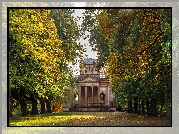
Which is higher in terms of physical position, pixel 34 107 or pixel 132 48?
pixel 132 48

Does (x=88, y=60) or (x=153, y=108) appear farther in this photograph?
(x=153, y=108)

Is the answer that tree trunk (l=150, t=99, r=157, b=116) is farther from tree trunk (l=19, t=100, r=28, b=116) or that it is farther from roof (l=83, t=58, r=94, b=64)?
tree trunk (l=19, t=100, r=28, b=116)

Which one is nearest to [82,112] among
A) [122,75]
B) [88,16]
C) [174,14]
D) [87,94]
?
[87,94]

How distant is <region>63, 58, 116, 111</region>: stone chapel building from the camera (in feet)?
40.8

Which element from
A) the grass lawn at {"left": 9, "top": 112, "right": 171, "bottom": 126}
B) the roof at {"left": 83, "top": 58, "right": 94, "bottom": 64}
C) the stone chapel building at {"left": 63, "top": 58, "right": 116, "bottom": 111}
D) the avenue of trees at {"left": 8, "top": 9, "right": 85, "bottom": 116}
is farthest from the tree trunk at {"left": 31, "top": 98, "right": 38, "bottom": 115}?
the roof at {"left": 83, "top": 58, "right": 94, "bottom": 64}

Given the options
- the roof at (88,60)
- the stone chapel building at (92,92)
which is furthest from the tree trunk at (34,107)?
the roof at (88,60)

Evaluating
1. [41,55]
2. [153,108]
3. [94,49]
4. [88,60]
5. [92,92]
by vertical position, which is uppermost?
[94,49]

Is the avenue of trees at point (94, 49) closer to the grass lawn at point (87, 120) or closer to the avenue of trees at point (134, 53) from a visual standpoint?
the avenue of trees at point (134, 53)

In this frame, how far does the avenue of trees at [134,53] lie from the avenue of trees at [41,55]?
559 mm

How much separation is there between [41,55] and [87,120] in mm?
1804

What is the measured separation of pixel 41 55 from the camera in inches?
506

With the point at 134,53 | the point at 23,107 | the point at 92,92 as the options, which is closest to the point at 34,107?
the point at 23,107

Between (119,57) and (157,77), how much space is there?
0.97 metres

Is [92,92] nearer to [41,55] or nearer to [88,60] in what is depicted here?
[88,60]
